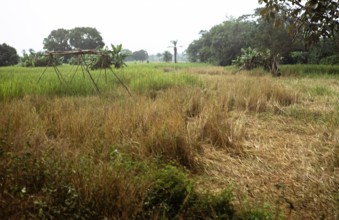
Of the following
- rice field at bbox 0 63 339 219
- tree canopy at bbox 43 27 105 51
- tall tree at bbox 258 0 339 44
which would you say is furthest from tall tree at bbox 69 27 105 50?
tall tree at bbox 258 0 339 44

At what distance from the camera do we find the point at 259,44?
18156 mm

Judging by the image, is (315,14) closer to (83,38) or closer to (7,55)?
(7,55)

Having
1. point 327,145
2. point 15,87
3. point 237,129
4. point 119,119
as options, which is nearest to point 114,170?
point 119,119

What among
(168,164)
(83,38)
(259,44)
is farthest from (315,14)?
(83,38)

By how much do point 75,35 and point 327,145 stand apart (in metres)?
47.8

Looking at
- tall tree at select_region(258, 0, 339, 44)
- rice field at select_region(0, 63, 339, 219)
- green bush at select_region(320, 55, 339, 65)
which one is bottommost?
rice field at select_region(0, 63, 339, 219)

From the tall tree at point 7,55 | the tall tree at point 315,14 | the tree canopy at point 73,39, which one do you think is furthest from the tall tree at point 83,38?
the tall tree at point 315,14

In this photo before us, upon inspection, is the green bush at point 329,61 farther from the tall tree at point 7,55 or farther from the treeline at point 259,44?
the tall tree at point 7,55

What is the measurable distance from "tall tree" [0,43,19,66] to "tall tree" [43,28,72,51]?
14.2 m

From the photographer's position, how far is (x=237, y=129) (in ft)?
13.1

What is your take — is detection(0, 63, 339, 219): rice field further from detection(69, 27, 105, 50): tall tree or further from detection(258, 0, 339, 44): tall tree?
detection(69, 27, 105, 50): tall tree

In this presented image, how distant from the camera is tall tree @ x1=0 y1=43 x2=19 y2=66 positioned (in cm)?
2962

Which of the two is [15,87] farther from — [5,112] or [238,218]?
[238,218]

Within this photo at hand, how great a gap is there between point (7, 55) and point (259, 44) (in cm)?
2845
